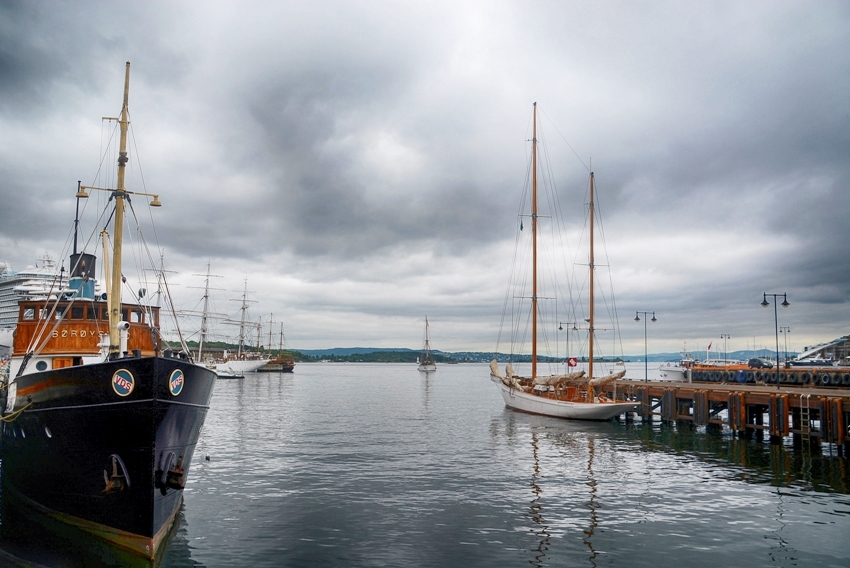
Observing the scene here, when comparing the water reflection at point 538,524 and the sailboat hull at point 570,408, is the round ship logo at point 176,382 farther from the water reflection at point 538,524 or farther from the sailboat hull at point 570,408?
the sailboat hull at point 570,408

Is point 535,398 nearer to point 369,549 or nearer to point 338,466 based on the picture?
point 338,466

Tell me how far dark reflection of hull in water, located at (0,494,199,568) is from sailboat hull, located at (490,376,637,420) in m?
31.4

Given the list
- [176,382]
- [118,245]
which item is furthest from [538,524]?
[118,245]

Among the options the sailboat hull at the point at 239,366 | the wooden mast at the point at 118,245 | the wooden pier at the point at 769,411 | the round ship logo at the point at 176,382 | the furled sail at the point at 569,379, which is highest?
the wooden mast at the point at 118,245

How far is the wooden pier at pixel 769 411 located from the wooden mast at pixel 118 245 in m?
29.9

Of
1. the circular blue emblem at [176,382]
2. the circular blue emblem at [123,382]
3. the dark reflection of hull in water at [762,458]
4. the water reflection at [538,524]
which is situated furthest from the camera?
the dark reflection of hull in water at [762,458]

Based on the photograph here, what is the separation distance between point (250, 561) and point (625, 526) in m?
10.1

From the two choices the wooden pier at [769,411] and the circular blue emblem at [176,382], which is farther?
the wooden pier at [769,411]

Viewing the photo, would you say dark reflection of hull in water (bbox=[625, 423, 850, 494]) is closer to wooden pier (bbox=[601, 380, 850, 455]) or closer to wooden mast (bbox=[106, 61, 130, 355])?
wooden pier (bbox=[601, 380, 850, 455])

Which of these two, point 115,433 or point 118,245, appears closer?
point 115,433

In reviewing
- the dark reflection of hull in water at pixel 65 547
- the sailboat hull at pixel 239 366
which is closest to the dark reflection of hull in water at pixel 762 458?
the dark reflection of hull in water at pixel 65 547

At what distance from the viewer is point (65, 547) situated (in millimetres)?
13430

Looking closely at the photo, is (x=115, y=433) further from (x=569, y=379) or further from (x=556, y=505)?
(x=569, y=379)

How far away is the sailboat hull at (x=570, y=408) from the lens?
40188 mm
